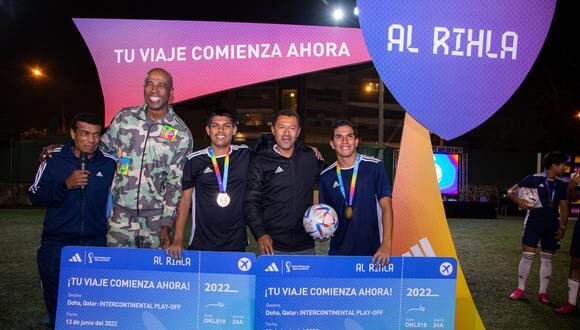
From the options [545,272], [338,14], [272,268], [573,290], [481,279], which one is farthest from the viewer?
[338,14]

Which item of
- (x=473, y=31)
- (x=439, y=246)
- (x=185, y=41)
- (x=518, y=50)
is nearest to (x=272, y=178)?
(x=439, y=246)

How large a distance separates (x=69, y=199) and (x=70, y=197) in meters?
0.02

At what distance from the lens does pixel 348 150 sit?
3641 mm

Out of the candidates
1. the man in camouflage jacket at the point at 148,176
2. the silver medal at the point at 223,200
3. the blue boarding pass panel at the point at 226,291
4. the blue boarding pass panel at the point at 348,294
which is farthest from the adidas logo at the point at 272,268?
the man in camouflage jacket at the point at 148,176

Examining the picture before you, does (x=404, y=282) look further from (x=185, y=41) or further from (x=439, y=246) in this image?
(x=185, y=41)

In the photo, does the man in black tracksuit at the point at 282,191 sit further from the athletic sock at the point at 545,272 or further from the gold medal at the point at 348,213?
the athletic sock at the point at 545,272

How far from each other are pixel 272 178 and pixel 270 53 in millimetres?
2686

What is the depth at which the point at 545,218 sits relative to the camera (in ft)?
19.6

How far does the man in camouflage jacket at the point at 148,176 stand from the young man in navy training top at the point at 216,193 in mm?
160

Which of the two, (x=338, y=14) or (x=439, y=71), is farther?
(x=338, y=14)

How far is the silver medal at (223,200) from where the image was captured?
356cm

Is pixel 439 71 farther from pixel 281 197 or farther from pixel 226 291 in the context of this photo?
pixel 226 291

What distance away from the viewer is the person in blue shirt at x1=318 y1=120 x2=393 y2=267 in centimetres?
362

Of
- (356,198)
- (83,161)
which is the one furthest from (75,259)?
(356,198)
